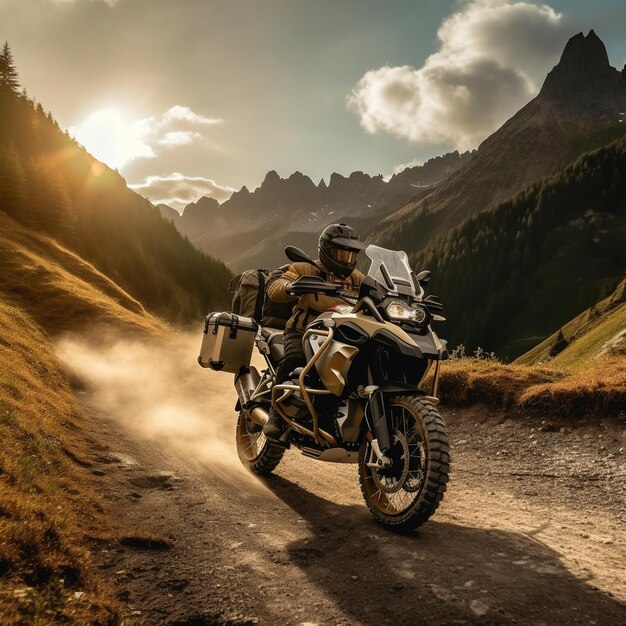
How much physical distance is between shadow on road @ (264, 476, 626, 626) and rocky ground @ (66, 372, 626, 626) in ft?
0.05

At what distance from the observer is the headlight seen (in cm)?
596

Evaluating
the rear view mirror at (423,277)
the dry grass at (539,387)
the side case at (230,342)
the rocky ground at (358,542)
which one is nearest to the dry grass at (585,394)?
Result: the dry grass at (539,387)

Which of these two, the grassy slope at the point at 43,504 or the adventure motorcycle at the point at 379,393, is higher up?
the adventure motorcycle at the point at 379,393

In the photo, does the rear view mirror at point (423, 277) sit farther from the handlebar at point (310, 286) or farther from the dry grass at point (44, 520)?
the dry grass at point (44, 520)

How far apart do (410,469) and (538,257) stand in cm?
17291

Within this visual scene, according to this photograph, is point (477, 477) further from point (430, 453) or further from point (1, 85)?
point (1, 85)

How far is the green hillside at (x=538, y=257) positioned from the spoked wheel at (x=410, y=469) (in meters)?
141

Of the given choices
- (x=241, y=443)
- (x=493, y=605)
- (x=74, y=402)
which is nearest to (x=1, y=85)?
(x=74, y=402)

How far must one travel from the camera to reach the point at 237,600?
411 centimetres

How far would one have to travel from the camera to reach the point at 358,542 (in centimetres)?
539

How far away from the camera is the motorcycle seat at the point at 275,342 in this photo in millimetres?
8115

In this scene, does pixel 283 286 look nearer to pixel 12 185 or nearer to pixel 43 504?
pixel 43 504

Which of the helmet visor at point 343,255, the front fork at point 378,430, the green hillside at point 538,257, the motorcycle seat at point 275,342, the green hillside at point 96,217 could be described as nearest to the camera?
the front fork at point 378,430

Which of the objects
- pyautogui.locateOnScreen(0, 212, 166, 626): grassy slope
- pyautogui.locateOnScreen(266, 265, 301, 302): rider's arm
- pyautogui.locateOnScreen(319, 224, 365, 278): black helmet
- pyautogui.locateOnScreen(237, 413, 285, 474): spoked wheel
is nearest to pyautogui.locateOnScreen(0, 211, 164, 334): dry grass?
pyautogui.locateOnScreen(0, 212, 166, 626): grassy slope
